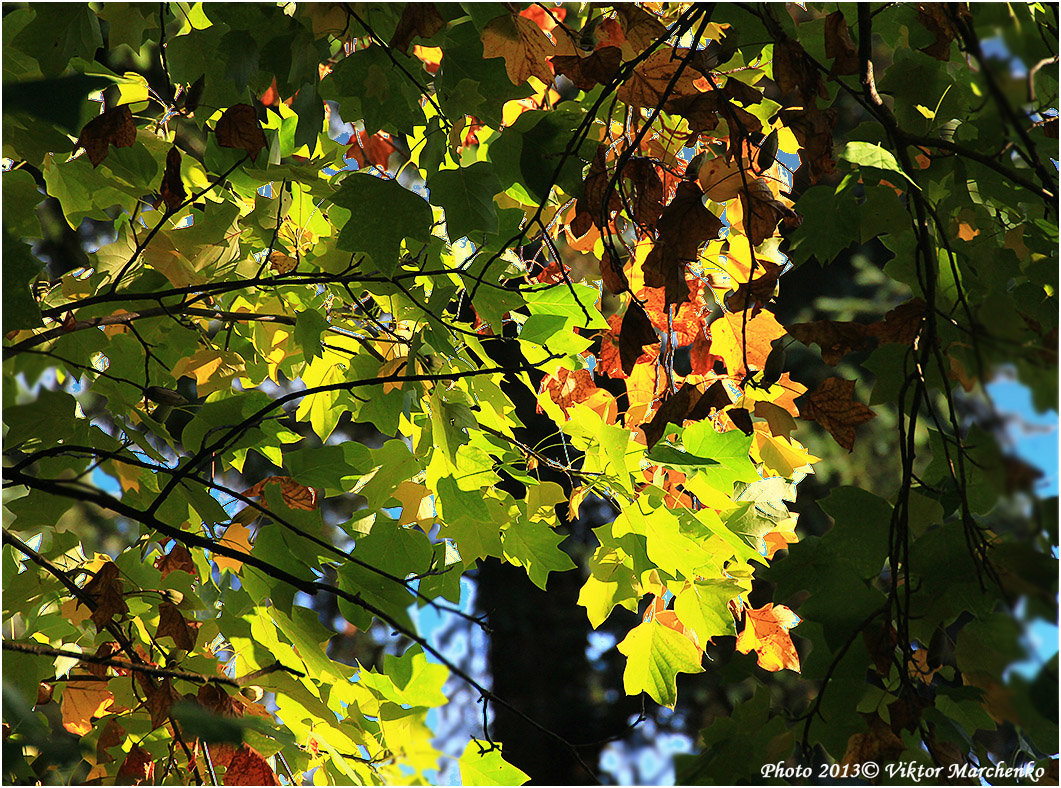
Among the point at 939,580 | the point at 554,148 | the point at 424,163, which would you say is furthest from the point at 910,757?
the point at 424,163

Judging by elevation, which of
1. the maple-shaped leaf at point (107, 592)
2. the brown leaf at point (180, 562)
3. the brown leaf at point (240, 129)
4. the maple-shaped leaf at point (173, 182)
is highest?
the maple-shaped leaf at point (173, 182)

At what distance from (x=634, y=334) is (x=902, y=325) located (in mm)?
363

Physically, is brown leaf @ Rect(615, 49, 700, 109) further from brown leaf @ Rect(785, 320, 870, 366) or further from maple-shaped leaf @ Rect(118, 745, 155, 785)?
maple-shaped leaf @ Rect(118, 745, 155, 785)

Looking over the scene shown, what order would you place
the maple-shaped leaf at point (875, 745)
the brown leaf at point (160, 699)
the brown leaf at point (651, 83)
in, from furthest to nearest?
the brown leaf at point (160, 699) < the brown leaf at point (651, 83) < the maple-shaped leaf at point (875, 745)

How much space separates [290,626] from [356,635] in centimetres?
353

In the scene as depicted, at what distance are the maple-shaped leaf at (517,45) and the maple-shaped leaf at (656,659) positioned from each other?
95 centimetres

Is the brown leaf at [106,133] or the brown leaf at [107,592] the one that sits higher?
the brown leaf at [106,133]

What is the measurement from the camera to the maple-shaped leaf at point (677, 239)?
3.38ft

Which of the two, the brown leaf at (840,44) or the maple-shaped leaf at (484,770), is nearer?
the brown leaf at (840,44)

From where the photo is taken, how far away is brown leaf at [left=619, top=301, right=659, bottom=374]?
109cm

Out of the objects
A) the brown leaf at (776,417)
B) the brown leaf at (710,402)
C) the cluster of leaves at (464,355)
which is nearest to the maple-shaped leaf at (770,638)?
the cluster of leaves at (464,355)

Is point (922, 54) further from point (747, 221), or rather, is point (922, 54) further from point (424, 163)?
point (424, 163)

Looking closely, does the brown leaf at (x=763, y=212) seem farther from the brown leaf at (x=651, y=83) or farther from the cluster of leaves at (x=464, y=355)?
the brown leaf at (x=651, y=83)

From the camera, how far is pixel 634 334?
3.61ft
